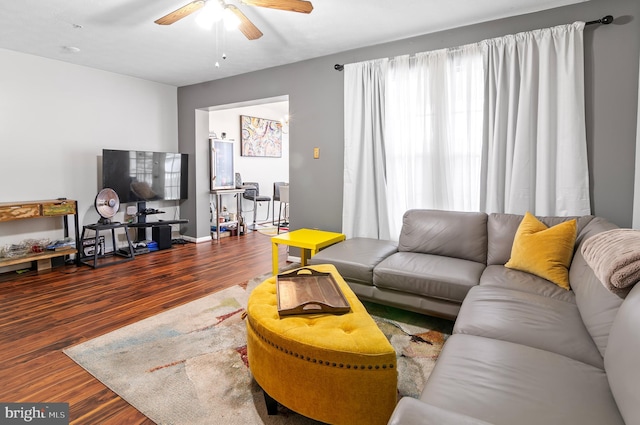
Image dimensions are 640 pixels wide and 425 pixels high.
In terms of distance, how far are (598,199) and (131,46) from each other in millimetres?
4767

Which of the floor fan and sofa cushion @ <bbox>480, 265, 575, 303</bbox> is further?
the floor fan

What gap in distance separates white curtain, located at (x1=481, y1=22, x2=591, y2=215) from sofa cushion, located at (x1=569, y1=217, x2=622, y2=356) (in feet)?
3.22

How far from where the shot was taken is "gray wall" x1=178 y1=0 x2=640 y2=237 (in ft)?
8.79

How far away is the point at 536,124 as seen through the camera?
2.96 metres

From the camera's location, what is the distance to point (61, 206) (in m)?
4.05

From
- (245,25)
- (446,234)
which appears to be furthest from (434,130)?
(245,25)

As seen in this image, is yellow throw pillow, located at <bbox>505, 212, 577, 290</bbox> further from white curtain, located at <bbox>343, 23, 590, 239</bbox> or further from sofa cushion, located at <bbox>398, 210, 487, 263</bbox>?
white curtain, located at <bbox>343, 23, 590, 239</bbox>

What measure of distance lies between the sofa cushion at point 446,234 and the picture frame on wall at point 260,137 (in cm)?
487

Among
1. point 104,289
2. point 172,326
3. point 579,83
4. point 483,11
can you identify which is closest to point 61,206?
point 104,289

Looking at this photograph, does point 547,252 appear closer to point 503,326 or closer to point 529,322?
point 529,322

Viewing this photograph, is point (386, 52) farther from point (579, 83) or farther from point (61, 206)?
point (61, 206)

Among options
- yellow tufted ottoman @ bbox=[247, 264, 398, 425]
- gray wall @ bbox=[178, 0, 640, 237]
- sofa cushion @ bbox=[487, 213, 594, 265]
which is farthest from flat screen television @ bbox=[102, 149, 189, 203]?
sofa cushion @ bbox=[487, 213, 594, 265]

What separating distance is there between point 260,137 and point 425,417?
720cm

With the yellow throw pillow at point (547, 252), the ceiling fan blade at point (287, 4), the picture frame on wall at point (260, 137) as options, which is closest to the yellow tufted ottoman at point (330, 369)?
the yellow throw pillow at point (547, 252)
